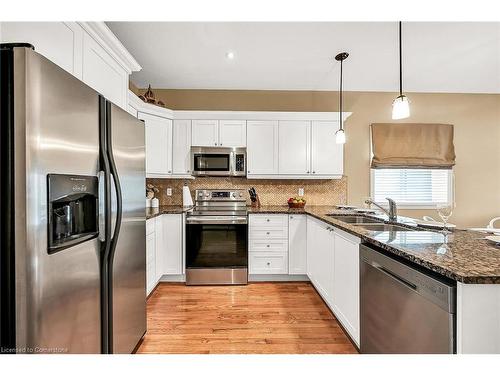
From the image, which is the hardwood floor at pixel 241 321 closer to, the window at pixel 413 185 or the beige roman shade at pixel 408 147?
the window at pixel 413 185

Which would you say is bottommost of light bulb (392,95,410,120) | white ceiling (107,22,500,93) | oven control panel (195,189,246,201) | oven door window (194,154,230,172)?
oven control panel (195,189,246,201)

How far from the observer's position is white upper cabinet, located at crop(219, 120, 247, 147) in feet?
12.1

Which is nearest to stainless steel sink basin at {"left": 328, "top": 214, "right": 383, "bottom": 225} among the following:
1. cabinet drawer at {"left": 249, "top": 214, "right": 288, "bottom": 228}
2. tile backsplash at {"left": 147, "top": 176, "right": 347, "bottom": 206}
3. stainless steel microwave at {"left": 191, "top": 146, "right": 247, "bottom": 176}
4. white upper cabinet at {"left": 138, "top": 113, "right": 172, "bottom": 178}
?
cabinet drawer at {"left": 249, "top": 214, "right": 288, "bottom": 228}

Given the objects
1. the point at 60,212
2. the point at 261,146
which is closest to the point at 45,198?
the point at 60,212

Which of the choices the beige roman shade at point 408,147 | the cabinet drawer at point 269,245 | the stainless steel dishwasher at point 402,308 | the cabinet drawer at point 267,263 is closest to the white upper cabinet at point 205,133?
the cabinet drawer at point 269,245

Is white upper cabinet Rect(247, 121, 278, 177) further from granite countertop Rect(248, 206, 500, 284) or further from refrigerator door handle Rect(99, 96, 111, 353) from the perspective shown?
refrigerator door handle Rect(99, 96, 111, 353)

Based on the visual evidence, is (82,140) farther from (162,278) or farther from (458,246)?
(162,278)

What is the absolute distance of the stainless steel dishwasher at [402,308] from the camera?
1033mm

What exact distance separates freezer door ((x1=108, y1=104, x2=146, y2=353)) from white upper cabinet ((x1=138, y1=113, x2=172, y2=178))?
1.61m

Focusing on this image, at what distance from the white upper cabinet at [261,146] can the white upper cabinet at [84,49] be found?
1.67 meters

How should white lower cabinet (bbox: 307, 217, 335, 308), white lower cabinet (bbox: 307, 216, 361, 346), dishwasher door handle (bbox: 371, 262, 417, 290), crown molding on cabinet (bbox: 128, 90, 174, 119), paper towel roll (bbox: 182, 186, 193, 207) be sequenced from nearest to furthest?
1. dishwasher door handle (bbox: 371, 262, 417, 290)
2. white lower cabinet (bbox: 307, 216, 361, 346)
3. white lower cabinet (bbox: 307, 217, 335, 308)
4. crown molding on cabinet (bbox: 128, 90, 174, 119)
5. paper towel roll (bbox: 182, 186, 193, 207)

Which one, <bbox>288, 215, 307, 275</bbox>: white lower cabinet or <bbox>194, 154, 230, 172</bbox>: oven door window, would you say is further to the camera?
<bbox>194, 154, 230, 172</bbox>: oven door window

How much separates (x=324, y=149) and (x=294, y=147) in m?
0.41

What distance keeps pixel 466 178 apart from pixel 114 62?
15.5 feet
